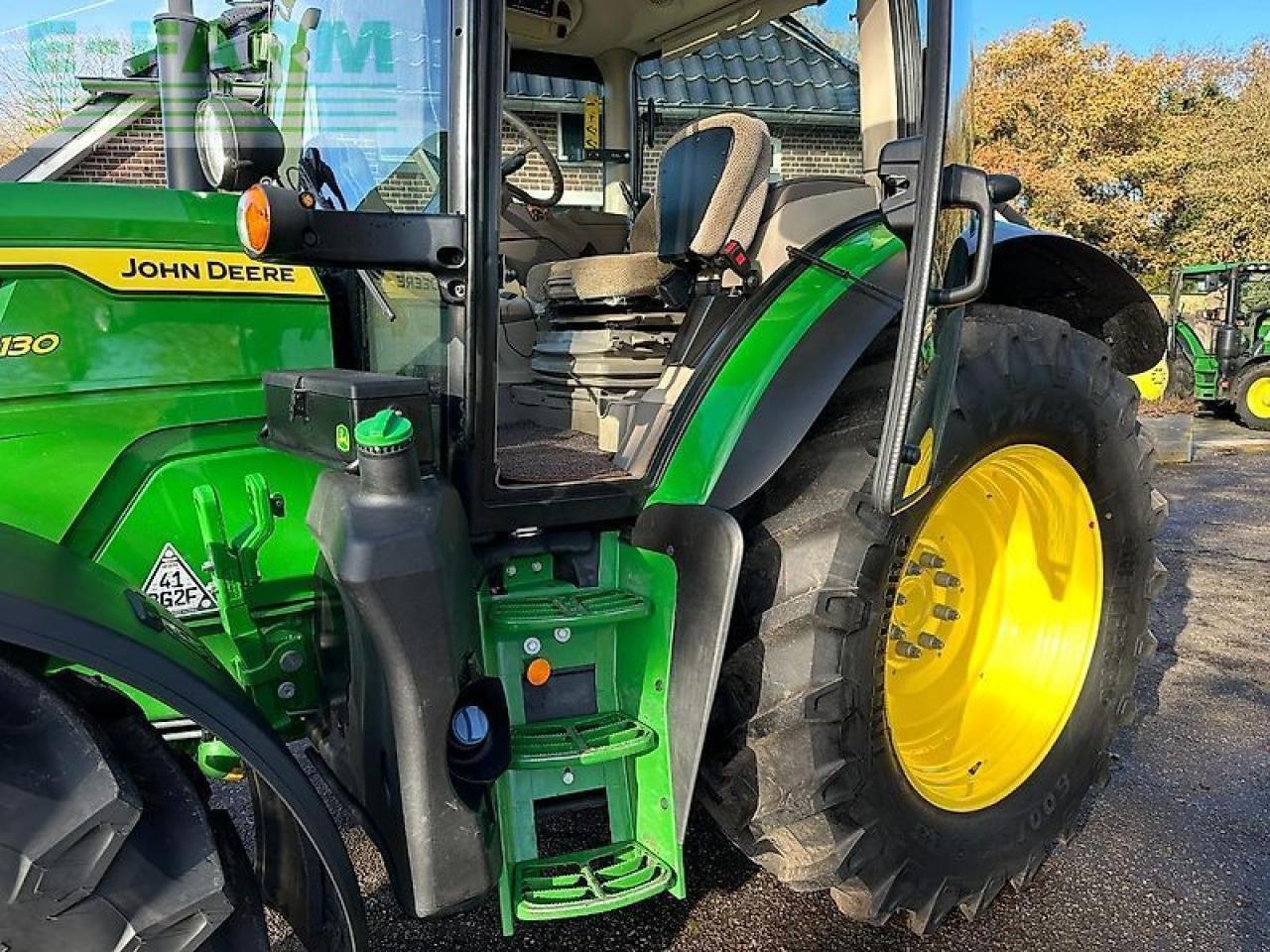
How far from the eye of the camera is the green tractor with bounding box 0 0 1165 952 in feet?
4.88

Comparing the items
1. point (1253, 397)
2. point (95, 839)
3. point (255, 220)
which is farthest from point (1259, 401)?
point (95, 839)

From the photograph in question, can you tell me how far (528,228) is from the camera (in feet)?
10.7

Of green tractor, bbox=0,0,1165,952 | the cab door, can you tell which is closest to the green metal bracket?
green tractor, bbox=0,0,1165,952

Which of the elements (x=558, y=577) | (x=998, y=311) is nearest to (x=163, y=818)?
(x=558, y=577)

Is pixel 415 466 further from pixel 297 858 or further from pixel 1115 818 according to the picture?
pixel 1115 818

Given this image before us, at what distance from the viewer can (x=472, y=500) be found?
1.87m

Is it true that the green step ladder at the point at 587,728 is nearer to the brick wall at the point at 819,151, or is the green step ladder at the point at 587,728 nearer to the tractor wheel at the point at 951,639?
the tractor wheel at the point at 951,639

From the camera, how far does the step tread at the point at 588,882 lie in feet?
5.88

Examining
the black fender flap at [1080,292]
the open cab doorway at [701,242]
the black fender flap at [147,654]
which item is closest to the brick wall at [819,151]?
the open cab doorway at [701,242]

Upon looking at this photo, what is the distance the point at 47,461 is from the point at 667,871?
1.36 meters

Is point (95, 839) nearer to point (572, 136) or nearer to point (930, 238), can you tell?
point (930, 238)

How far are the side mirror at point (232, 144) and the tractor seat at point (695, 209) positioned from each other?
2.72ft

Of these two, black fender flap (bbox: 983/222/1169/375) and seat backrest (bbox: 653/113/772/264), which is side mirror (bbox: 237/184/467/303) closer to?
seat backrest (bbox: 653/113/772/264)

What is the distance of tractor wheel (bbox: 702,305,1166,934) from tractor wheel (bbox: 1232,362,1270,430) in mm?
10102
